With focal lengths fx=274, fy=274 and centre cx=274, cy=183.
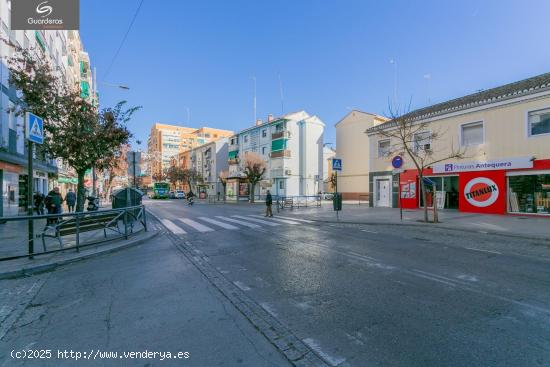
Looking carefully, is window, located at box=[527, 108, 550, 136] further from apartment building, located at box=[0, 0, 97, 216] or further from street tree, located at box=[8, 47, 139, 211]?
apartment building, located at box=[0, 0, 97, 216]

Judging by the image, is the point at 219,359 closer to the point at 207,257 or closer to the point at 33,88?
the point at 207,257

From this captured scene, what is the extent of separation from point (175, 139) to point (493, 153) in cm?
10222

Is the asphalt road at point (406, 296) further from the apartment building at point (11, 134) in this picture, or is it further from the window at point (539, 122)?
the apartment building at point (11, 134)

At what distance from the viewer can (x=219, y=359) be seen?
255cm

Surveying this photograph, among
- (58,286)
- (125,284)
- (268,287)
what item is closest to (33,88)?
(58,286)

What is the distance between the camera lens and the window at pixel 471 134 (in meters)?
15.4

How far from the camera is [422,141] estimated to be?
17.9 meters

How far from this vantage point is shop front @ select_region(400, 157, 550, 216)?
1319cm

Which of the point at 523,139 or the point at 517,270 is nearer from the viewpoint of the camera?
the point at 517,270

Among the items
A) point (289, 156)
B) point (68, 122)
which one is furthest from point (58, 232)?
point (289, 156)

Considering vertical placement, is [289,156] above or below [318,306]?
above

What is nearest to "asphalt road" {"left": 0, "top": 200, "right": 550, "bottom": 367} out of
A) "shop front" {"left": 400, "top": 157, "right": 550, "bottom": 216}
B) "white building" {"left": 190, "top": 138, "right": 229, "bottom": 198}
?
Answer: "shop front" {"left": 400, "top": 157, "right": 550, "bottom": 216}

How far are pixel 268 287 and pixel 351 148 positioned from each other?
3417cm

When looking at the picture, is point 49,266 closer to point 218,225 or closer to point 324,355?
point 324,355
